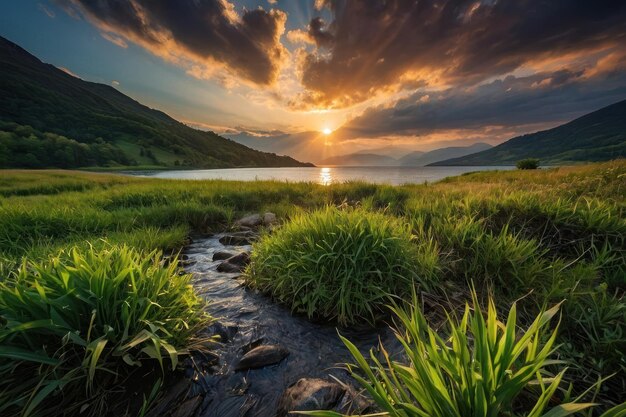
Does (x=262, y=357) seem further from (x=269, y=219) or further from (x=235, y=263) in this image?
(x=269, y=219)

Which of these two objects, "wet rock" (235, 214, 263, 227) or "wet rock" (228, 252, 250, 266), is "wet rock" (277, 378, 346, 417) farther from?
"wet rock" (235, 214, 263, 227)

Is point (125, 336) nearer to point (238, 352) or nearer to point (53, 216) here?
point (238, 352)

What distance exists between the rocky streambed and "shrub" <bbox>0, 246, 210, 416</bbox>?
1.50 ft

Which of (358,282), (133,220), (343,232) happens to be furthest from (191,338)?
(133,220)

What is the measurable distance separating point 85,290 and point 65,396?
91 cm

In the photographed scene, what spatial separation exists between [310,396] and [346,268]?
1900mm

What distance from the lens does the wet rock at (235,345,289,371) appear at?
3.26 meters

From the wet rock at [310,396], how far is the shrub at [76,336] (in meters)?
1.15

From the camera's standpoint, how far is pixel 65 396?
2.39 meters

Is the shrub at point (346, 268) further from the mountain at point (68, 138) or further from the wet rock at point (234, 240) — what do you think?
the mountain at point (68, 138)

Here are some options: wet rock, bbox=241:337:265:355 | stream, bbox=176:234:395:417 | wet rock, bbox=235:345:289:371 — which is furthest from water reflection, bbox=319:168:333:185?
wet rock, bbox=235:345:289:371

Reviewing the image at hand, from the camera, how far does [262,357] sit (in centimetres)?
334

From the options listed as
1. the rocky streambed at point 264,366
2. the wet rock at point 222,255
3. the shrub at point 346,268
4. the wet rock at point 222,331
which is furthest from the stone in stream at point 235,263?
the wet rock at point 222,331

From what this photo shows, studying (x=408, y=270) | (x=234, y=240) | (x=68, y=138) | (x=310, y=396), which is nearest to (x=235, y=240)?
(x=234, y=240)
